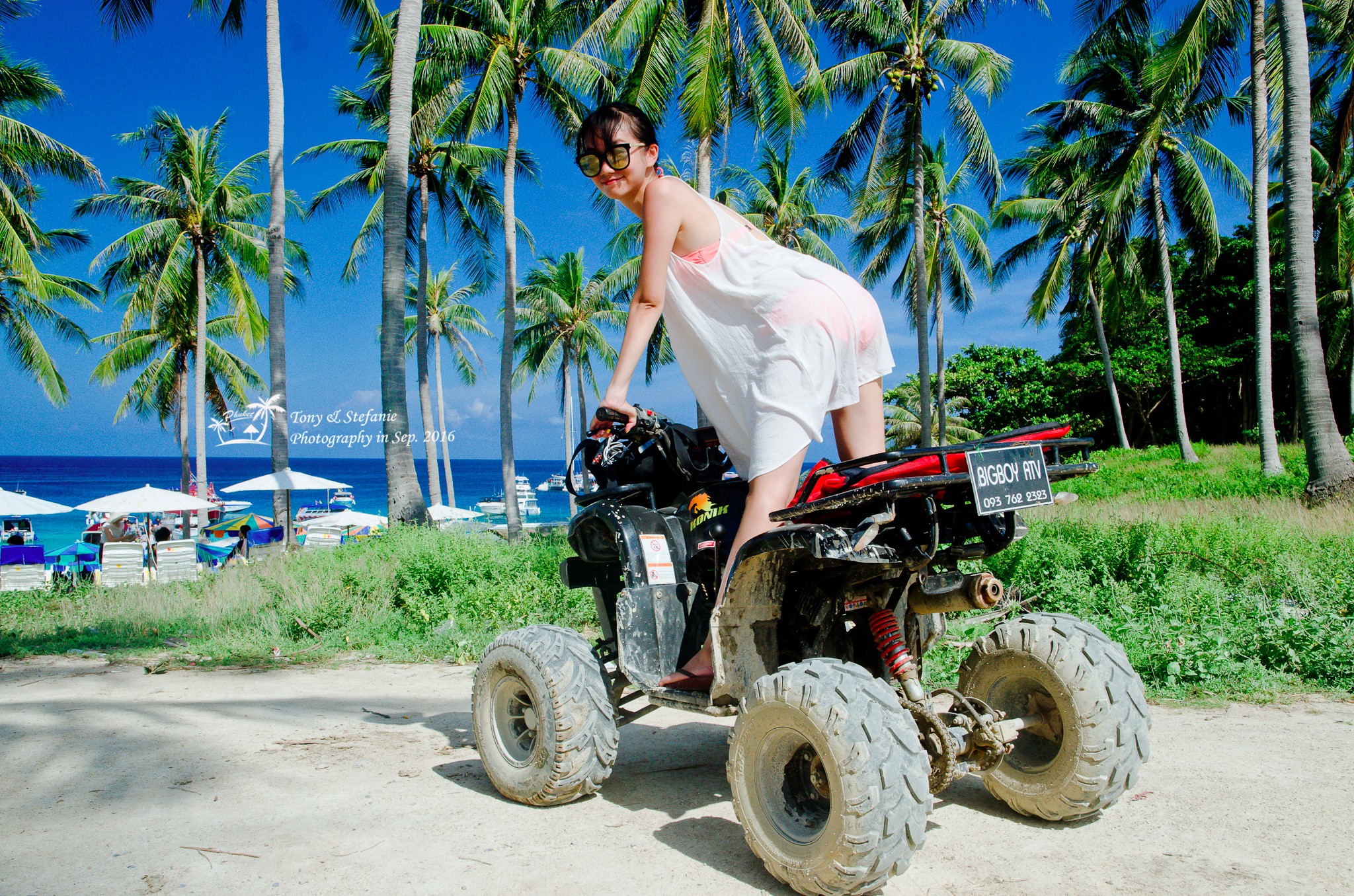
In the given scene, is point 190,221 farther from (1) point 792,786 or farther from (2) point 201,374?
(1) point 792,786

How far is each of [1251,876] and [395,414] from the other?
12.0 meters

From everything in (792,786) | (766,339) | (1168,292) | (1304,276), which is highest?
(1168,292)

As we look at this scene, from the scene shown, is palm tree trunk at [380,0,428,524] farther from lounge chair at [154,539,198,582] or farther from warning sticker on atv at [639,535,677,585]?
warning sticker on atv at [639,535,677,585]

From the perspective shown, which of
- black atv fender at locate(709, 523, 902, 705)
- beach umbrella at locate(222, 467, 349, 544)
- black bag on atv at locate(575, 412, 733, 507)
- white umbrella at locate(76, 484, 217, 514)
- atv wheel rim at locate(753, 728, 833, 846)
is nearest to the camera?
atv wheel rim at locate(753, 728, 833, 846)

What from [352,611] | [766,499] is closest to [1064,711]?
[766,499]

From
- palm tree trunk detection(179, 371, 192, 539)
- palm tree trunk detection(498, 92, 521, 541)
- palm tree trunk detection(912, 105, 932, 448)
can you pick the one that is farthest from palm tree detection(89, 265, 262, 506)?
palm tree trunk detection(912, 105, 932, 448)

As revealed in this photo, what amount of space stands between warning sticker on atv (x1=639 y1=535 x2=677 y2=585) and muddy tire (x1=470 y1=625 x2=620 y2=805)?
15.0 inches

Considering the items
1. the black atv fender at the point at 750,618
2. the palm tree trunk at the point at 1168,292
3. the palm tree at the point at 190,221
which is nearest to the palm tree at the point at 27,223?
the palm tree at the point at 190,221

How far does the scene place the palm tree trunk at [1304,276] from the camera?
10.5 m

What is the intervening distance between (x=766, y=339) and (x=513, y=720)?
1904 millimetres

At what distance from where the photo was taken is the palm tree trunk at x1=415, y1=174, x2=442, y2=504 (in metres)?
24.5

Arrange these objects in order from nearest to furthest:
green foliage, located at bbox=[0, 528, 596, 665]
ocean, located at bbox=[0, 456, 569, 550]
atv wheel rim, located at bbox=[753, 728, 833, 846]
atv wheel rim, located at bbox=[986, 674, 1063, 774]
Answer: atv wheel rim, located at bbox=[753, 728, 833, 846] → atv wheel rim, located at bbox=[986, 674, 1063, 774] → green foliage, located at bbox=[0, 528, 596, 665] → ocean, located at bbox=[0, 456, 569, 550]

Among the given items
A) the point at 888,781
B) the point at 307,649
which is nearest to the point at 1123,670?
the point at 888,781

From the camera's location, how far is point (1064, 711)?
2.79 meters
